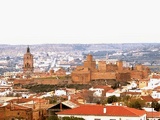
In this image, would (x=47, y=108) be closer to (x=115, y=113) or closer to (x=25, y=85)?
(x=115, y=113)

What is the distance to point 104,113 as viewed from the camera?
133 feet

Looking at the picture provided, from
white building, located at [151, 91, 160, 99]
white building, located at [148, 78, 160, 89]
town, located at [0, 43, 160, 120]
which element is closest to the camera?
town, located at [0, 43, 160, 120]

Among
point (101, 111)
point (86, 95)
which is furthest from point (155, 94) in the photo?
point (101, 111)

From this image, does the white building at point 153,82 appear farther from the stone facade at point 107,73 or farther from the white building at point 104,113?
the white building at point 104,113

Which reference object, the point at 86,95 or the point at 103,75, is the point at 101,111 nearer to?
the point at 86,95

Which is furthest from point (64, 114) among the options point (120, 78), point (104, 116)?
point (120, 78)

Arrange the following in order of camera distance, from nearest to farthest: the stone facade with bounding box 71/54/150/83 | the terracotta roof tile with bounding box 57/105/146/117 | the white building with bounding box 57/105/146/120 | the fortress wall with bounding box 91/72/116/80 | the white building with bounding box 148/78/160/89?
the white building with bounding box 57/105/146/120 → the terracotta roof tile with bounding box 57/105/146/117 → the white building with bounding box 148/78/160/89 → the stone facade with bounding box 71/54/150/83 → the fortress wall with bounding box 91/72/116/80

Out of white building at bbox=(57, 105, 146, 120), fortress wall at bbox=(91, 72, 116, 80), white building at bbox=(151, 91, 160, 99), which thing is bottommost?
fortress wall at bbox=(91, 72, 116, 80)

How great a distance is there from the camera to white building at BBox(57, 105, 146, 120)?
132 ft

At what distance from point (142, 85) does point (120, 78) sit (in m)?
17.2

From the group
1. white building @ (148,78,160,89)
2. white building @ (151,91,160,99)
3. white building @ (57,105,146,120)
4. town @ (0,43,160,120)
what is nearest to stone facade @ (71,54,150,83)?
town @ (0,43,160,120)

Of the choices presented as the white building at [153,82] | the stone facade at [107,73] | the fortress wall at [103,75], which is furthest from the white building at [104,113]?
the fortress wall at [103,75]

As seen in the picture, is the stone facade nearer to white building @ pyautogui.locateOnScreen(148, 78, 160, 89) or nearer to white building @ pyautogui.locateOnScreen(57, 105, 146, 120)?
white building @ pyautogui.locateOnScreen(148, 78, 160, 89)

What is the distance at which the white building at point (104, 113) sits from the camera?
4025 centimetres
